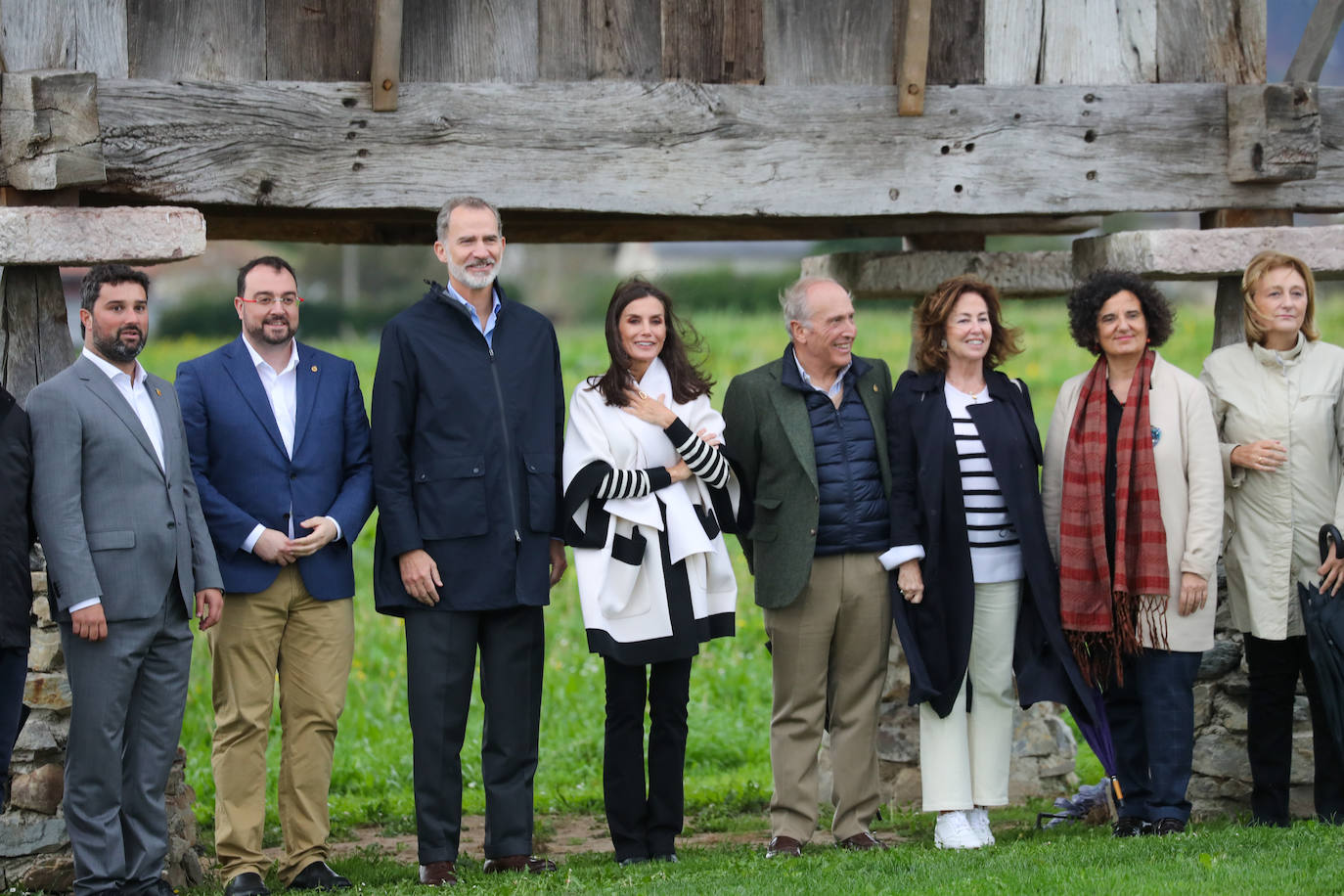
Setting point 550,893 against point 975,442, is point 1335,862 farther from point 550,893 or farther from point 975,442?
point 550,893

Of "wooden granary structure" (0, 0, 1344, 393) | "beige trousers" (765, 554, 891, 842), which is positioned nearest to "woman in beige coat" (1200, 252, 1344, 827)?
"wooden granary structure" (0, 0, 1344, 393)

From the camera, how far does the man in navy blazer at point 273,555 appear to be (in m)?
5.30

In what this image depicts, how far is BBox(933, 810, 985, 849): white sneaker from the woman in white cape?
985 millimetres

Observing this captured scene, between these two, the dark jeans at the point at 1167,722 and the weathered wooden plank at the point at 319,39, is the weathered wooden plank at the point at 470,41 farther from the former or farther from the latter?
the dark jeans at the point at 1167,722

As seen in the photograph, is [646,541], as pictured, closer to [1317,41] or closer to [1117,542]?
[1117,542]

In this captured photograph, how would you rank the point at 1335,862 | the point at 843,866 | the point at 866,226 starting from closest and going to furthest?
the point at 1335,862
the point at 843,866
the point at 866,226

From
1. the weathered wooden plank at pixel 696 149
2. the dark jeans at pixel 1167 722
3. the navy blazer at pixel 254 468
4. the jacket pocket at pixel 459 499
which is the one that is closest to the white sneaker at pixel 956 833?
the dark jeans at pixel 1167 722

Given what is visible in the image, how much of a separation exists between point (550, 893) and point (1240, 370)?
127 inches

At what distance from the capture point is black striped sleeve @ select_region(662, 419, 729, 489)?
17.8 feet

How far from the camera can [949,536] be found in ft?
18.2

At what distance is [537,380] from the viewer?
5473 mm

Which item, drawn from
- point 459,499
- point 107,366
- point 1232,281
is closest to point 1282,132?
point 1232,281

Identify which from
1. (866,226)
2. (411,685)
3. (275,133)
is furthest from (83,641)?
(866,226)

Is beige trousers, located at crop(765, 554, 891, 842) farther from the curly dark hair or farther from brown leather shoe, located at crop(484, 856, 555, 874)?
brown leather shoe, located at crop(484, 856, 555, 874)
